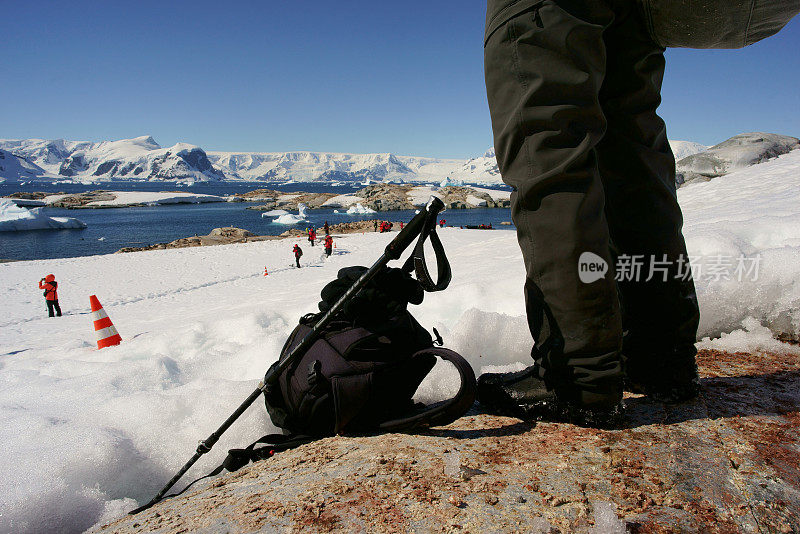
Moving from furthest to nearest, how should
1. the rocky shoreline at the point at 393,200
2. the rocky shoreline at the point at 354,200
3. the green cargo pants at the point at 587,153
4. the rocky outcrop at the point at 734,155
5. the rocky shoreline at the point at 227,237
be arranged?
the rocky shoreline at the point at 354,200 < the rocky shoreline at the point at 393,200 < the rocky shoreline at the point at 227,237 < the rocky outcrop at the point at 734,155 < the green cargo pants at the point at 587,153

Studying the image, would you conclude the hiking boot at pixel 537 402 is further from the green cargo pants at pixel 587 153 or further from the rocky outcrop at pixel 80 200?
the rocky outcrop at pixel 80 200

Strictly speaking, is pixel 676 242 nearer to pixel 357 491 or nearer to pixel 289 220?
pixel 357 491

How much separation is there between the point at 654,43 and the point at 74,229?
58090mm

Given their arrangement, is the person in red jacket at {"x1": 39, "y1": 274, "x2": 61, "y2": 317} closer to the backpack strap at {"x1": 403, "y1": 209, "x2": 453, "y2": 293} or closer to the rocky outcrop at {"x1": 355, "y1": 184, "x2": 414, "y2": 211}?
the backpack strap at {"x1": 403, "y1": 209, "x2": 453, "y2": 293}

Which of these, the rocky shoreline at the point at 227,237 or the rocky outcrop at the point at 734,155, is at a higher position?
the rocky outcrop at the point at 734,155

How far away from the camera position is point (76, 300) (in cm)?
1143

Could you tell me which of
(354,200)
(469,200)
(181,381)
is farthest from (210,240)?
(469,200)

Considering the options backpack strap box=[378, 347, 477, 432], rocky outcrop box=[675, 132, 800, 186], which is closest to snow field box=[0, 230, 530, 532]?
backpack strap box=[378, 347, 477, 432]

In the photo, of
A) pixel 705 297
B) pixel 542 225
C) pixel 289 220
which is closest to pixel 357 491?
pixel 542 225

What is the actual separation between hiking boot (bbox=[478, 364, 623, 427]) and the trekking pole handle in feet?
2.24

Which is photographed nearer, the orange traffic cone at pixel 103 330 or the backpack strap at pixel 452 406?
the backpack strap at pixel 452 406

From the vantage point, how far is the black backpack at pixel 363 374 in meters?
1.53

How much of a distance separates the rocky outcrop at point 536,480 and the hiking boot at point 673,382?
5cm

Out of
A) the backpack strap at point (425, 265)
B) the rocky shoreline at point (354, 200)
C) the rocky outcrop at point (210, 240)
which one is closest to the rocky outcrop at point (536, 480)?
the backpack strap at point (425, 265)
